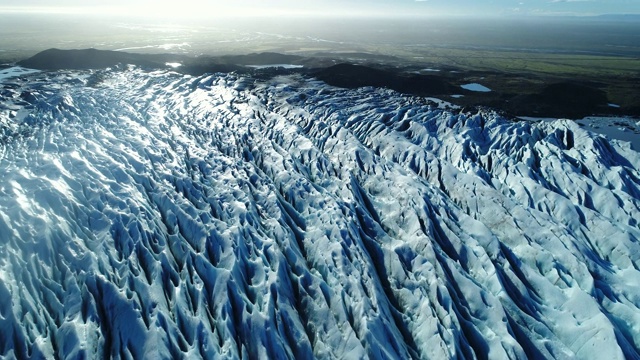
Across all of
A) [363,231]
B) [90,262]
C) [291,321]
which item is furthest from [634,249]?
[90,262]

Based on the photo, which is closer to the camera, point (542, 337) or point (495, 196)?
point (542, 337)

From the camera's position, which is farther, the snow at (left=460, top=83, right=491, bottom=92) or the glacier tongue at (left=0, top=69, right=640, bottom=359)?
the snow at (left=460, top=83, right=491, bottom=92)

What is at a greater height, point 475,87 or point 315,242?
point 475,87

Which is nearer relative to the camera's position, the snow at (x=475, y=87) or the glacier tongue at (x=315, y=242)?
the glacier tongue at (x=315, y=242)

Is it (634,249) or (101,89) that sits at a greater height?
(101,89)

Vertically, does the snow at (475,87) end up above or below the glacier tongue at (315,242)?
above

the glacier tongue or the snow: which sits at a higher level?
the snow

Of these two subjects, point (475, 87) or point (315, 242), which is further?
point (475, 87)

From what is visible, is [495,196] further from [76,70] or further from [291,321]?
[76,70]
